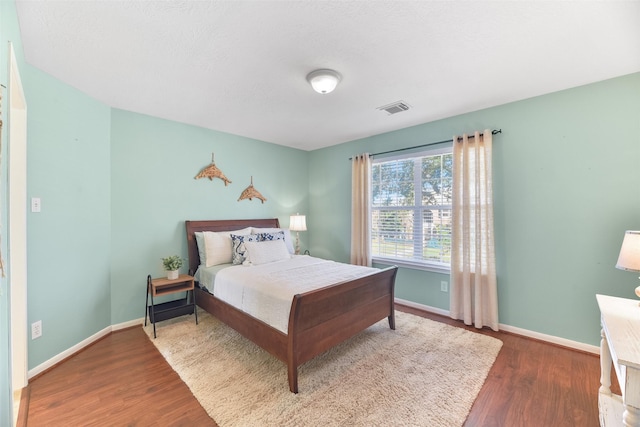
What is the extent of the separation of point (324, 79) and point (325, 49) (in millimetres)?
293

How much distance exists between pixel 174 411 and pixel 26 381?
1.28 metres

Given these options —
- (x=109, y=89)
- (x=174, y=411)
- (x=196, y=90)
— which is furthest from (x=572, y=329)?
(x=109, y=89)

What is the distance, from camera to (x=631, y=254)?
162cm

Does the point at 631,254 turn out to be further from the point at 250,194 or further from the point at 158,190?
the point at 158,190

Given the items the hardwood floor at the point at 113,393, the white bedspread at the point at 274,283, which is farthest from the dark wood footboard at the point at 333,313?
the hardwood floor at the point at 113,393

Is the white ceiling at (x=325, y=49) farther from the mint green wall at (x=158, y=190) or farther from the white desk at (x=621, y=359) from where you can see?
the white desk at (x=621, y=359)

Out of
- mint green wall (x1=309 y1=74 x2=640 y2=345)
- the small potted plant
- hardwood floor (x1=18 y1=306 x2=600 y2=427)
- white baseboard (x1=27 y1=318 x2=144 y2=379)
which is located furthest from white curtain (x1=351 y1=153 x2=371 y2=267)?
white baseboard (x1=27 y1=318 x2=144 y2=379)

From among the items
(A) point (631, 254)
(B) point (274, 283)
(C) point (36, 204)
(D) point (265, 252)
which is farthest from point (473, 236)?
(C) point (36, 204)

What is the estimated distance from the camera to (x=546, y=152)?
2.68 metres

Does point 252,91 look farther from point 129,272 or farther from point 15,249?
point 129,272

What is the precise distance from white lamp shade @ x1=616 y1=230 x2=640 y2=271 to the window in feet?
5.56

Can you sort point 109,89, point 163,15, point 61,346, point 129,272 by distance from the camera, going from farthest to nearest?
point 129,272, point 109,89, point 61,346, point 163,15

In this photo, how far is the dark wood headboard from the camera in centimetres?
349

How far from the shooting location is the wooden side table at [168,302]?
2.86m
